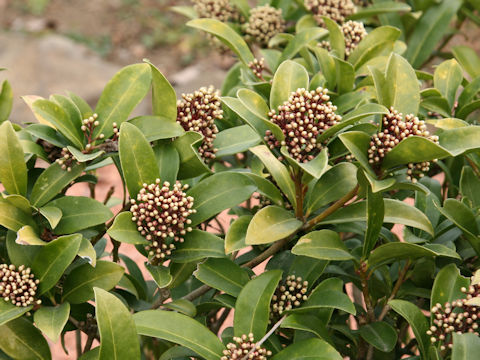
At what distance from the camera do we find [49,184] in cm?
135

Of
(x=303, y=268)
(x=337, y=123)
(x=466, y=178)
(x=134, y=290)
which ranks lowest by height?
(x=134, y=290)

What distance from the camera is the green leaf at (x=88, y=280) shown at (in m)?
1.33

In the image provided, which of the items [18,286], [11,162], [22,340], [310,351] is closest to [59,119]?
[11,162]

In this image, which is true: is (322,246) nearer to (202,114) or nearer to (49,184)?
(202,114)

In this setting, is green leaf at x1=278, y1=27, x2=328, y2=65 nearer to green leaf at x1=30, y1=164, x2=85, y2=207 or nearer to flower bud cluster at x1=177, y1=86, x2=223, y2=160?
flower bud cluster at x1=177, y1=86, x2=223, y2=160

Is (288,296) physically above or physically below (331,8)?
below

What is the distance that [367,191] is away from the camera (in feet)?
4.09

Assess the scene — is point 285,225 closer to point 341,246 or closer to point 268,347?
point 341,246

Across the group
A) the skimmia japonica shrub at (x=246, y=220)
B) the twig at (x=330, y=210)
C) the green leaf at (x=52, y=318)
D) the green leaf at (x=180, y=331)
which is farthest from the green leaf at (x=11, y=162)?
the twig at (x=330, y=210)

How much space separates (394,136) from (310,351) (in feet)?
1.37

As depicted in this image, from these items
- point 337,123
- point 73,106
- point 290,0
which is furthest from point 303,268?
point 290,0

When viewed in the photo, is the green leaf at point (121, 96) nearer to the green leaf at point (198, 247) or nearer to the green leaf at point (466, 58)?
the green leaf at point (198, 247)

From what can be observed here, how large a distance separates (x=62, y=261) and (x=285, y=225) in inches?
17.0

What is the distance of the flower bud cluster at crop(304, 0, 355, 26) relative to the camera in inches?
78.6
